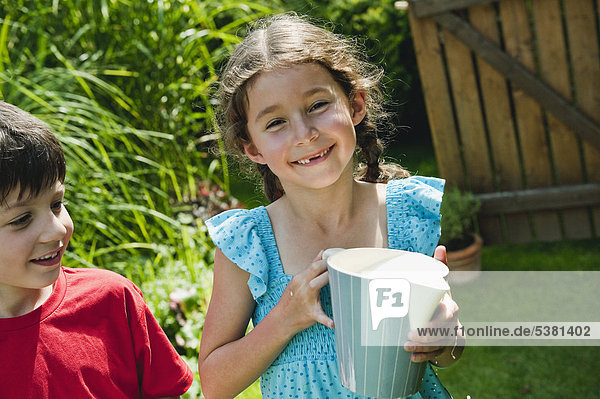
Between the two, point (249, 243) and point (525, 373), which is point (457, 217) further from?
point (249, 243)

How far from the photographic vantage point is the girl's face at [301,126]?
140cm

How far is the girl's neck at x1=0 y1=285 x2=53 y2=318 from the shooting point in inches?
52.4

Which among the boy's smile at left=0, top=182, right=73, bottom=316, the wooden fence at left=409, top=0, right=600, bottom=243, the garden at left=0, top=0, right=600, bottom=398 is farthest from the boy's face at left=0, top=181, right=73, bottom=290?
the wooden fence at left=409, top=0, right=600, bottom=243

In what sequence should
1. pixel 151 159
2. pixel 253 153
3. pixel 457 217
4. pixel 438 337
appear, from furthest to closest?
pixel 457 217, pixel 151 159, pixel 253 153, pixel 438 337

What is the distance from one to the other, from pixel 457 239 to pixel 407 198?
7.87 ft

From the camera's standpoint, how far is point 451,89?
413 centimetres

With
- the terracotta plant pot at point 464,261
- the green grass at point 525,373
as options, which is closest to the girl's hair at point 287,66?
the green grass at point 525,373

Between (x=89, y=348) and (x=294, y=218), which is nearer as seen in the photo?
(x=89, y=348)

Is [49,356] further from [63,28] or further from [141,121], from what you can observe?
[63,28]

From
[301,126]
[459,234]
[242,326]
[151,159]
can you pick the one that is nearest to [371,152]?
[301,126]

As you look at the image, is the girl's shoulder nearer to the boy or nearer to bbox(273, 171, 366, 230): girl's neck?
bbox(273, 171, 366, 230): girl's neck

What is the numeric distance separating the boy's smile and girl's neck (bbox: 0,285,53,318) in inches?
1.1

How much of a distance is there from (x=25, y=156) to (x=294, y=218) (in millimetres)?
628

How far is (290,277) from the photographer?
4.92 ft
